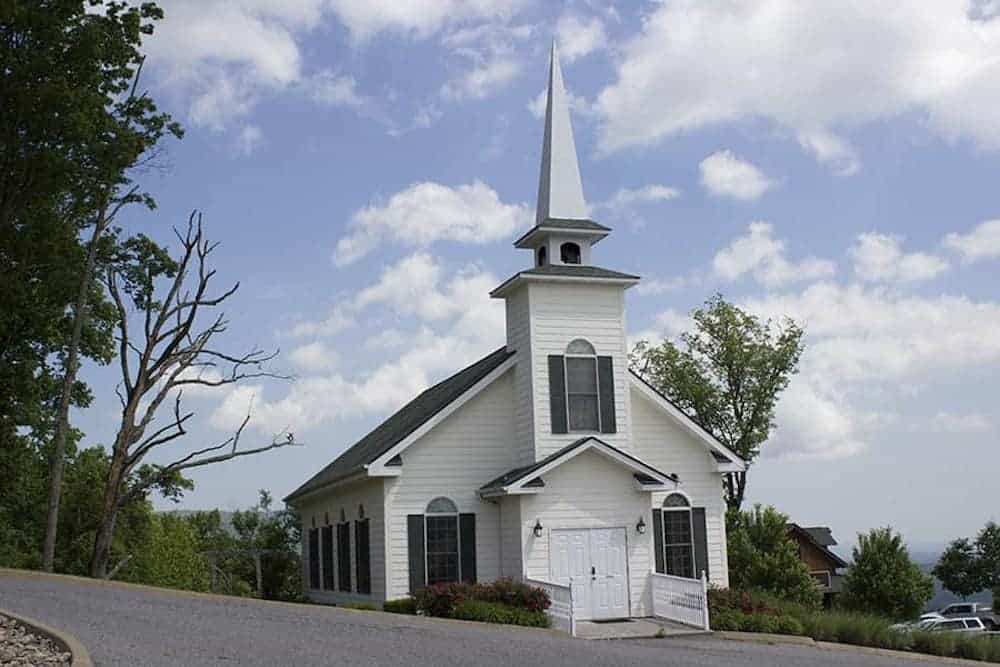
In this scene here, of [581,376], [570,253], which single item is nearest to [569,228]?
[570,253]

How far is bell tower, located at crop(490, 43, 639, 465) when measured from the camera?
25.0 metres

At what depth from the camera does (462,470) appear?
2503 centimetres

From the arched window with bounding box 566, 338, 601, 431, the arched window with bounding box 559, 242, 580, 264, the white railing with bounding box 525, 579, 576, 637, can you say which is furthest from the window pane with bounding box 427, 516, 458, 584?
the arched window with bounding box 559, 242, 580, 264

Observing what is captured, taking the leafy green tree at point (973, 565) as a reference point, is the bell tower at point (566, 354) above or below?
above

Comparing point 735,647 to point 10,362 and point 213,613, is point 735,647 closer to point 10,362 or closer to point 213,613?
point 213,613

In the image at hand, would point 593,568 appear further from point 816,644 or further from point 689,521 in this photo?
point 816,644

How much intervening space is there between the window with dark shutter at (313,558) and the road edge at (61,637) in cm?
1647

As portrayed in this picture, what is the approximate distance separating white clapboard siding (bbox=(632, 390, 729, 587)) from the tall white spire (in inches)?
183

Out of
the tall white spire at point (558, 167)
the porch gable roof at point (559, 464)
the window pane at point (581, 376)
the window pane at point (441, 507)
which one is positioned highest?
the tall white spire at point (558, 167)

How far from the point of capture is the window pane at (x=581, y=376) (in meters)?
25.3

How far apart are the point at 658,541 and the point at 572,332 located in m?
4.91

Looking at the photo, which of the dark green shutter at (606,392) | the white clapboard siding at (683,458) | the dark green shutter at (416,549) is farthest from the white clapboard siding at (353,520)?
the white clapboard siding at (683,458)

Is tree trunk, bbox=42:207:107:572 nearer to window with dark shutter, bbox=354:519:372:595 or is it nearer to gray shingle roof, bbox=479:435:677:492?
window with dark shutter, bbox=354:519:372:595

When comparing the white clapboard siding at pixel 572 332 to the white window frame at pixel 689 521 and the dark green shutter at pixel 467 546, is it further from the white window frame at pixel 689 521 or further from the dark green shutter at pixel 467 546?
the dark green shutter at pixel 467 546
